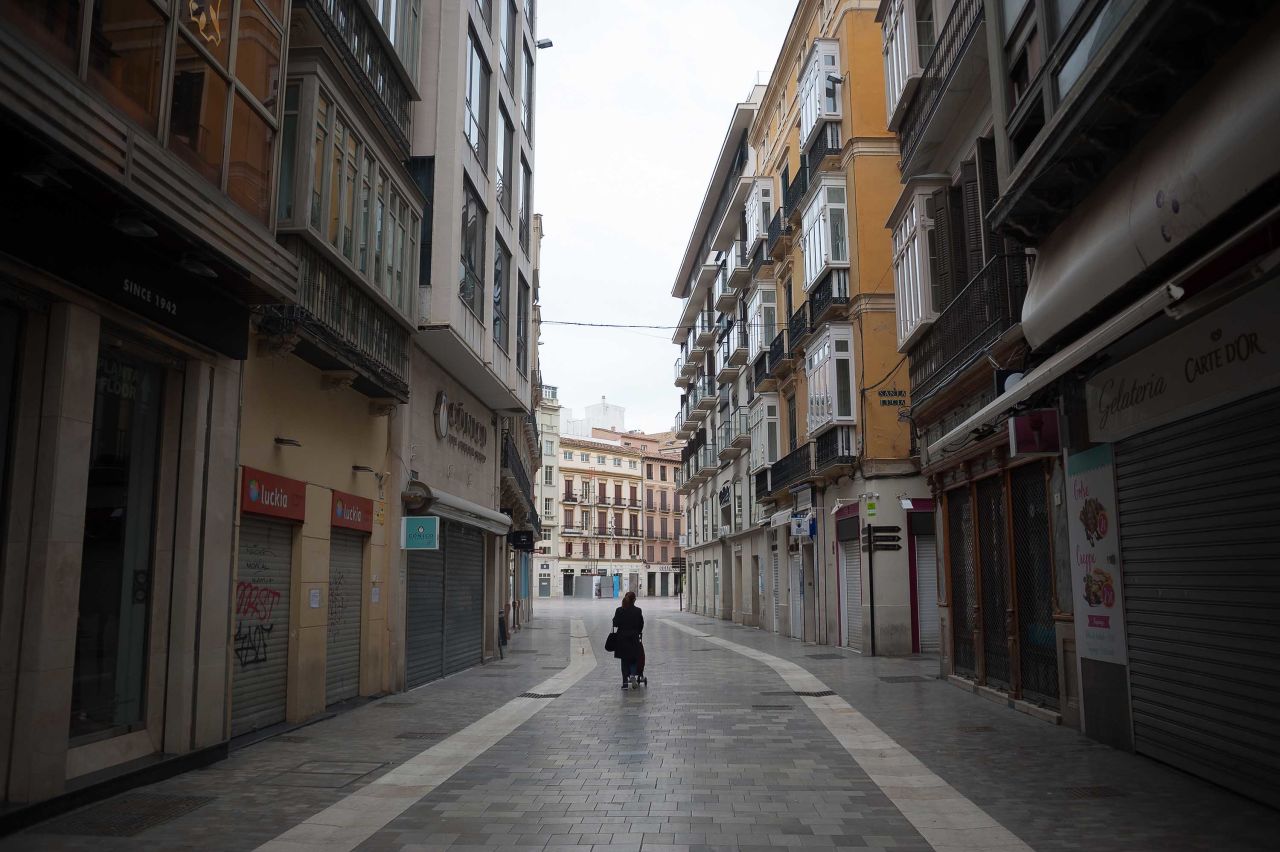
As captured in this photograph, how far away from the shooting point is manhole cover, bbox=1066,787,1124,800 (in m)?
7.29

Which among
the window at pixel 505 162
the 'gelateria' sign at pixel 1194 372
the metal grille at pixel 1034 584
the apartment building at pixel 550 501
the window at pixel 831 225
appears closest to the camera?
the 'gelateria' sign at pixel 1194 372

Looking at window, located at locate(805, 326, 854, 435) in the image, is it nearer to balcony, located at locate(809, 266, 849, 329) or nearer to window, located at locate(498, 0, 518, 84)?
balcony, located at locate(809, 266, 849, 329)

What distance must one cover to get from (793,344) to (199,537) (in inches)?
842

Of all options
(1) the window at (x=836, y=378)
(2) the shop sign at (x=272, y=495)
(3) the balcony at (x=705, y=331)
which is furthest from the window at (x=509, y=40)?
(3) the balcony at (x=705, y=331)

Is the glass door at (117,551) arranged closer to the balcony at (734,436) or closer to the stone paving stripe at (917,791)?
the stone paving stripe at (917,791)

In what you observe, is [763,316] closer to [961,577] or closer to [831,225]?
[831,225]

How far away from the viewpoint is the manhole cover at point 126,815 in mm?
6410

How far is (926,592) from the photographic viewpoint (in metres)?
21.5

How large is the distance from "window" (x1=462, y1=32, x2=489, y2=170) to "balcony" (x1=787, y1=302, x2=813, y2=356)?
10.6 metres

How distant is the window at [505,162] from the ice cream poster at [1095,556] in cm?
1371

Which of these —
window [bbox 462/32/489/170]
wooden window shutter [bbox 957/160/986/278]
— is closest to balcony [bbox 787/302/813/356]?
window [bbox 462/32/489/170]

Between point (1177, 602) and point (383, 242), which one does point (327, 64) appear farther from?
point (1177, 602)

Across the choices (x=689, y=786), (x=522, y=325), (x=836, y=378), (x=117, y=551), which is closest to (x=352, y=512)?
(x=117, y=551)

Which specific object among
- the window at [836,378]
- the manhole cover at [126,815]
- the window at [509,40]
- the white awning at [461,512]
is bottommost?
the manhole cover at [126,815]
